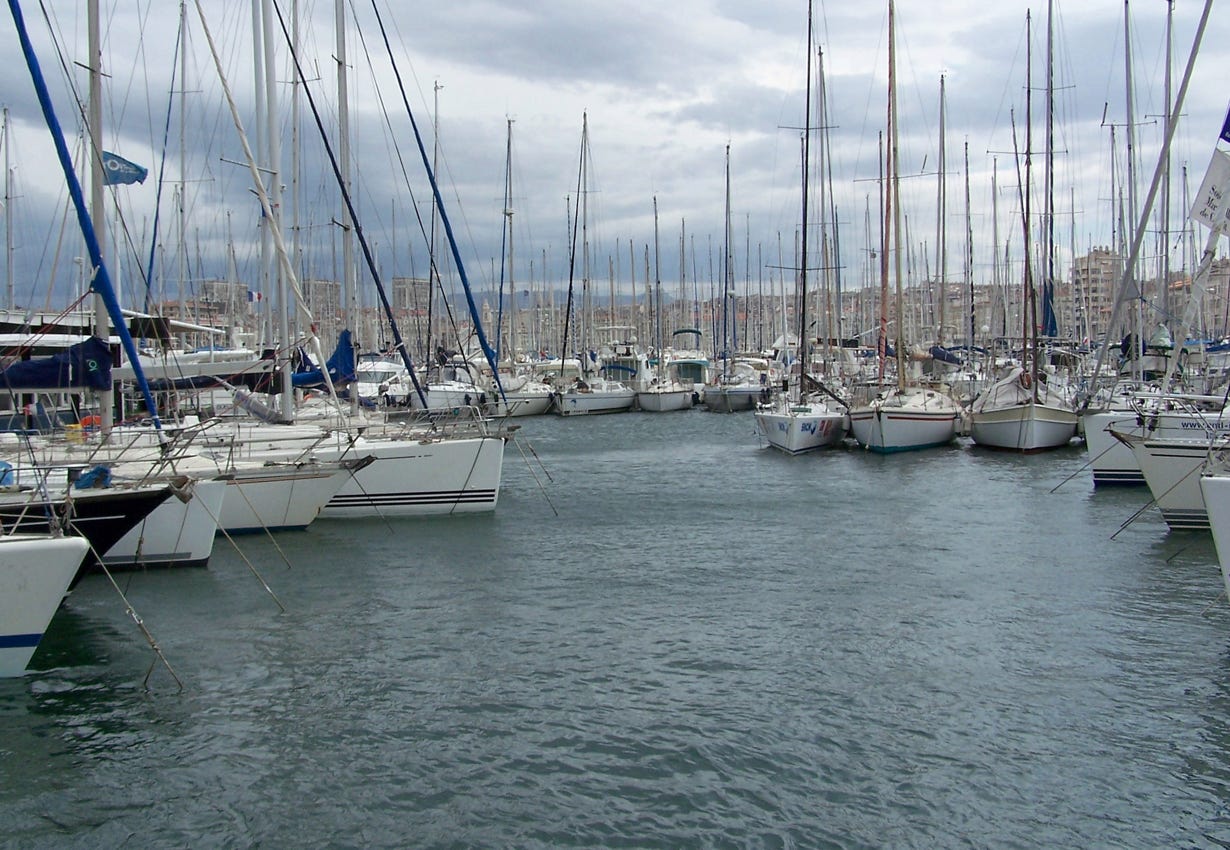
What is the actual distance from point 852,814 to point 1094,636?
22.9 ft

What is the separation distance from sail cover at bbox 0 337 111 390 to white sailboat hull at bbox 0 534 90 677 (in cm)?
711

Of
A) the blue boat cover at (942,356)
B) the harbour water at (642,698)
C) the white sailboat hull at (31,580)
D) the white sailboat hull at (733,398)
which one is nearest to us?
the harbour water at (642,698)

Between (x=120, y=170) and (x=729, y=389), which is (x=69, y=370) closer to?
(x=120, y=170)

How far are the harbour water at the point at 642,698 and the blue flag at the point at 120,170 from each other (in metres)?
7.77

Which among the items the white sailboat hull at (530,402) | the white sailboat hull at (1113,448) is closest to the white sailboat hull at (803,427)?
the white sailboat hull at (1113,448)

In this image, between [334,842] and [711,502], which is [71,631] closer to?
[334,842]

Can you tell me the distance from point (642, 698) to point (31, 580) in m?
6.77

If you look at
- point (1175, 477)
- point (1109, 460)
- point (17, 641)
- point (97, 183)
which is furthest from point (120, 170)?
point (1109, 460)

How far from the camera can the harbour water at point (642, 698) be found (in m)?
9.59

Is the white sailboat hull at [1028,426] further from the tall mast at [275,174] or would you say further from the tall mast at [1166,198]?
the tall mast at [275,174]

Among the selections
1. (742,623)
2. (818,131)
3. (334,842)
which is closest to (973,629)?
(742,623)

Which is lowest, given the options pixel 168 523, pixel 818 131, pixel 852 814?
pixel 852 814

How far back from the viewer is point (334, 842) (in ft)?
30.1

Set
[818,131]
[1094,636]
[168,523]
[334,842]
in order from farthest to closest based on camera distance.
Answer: [818,131]
[168,523]
[1094,636]
[334,842]
